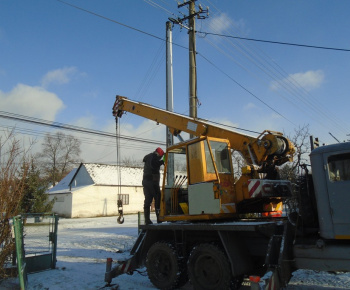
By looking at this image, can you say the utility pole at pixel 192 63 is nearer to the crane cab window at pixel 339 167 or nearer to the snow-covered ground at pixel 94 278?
the snow-covered ground at pixel 94 278

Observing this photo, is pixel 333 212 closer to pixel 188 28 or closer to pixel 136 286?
pixel 136 286

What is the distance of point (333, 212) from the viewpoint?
4.82 metres

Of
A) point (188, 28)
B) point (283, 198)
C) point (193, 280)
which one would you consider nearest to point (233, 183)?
point (283, 198)

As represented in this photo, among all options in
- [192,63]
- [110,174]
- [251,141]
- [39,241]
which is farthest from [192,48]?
[110,174]

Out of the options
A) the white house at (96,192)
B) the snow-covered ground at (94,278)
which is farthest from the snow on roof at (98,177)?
the snow-covered ground at (94,278)

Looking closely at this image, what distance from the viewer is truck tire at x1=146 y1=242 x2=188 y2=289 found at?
673cm

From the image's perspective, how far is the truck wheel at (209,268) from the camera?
5809 mm

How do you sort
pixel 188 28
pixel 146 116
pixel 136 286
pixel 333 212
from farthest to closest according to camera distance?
1. pixel 188 28
2. pixel 146 116
3. pixel 136 286
4. pixel 333 212

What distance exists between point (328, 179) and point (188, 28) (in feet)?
38.1

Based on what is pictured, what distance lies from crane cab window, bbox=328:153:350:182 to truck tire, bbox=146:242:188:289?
3601 mm

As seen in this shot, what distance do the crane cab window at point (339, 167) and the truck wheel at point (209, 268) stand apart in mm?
2401

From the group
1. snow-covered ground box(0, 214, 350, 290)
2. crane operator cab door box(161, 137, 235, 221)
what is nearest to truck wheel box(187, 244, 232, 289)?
crane operator cab door box(161, 137, 235, 221)

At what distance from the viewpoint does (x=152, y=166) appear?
27.9 ft

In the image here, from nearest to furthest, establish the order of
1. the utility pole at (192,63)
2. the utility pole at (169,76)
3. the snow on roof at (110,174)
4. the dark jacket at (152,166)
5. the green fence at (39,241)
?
the green fence at (39,241) < the dark jacket at (152,166) < the utility pole at (169,76) < the utility pole at (192,63) < the snow on roof at (110,174)
